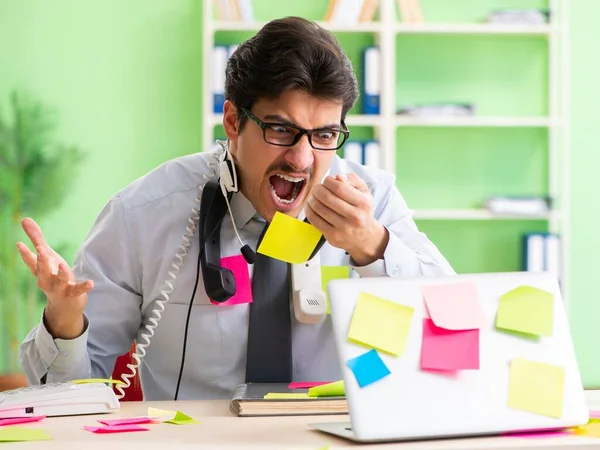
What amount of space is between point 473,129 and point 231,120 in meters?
2.61

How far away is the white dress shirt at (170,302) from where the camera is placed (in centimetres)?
194

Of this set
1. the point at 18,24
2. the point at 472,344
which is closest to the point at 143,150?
the point at 18,24

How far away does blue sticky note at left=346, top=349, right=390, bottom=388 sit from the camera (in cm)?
116

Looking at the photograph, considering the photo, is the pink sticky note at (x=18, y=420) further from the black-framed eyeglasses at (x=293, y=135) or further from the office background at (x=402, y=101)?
the office background at (x=402, y=101)

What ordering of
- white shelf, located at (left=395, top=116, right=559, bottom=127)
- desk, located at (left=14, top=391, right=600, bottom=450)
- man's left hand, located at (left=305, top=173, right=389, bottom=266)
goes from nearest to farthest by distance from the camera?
desk, located at (left=14, top=391, right=600, bottom=450) → man's left hand, located at (left=305, top=173, right=389, bottom=266) → white shelf, located at (left=395, top=116, right=559, bottom=127)

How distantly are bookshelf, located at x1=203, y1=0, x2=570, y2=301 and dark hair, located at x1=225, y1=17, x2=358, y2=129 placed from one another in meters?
2.36

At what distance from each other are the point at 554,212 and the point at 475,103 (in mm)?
672

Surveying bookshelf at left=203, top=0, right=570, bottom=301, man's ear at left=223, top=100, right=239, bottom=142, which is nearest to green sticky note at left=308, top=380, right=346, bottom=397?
man's ear at left=223, top=100, right=239, bottom=142

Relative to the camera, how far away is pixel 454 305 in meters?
1.24

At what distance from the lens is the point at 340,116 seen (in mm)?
1885

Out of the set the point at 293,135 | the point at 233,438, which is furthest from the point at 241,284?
the point at 233,438

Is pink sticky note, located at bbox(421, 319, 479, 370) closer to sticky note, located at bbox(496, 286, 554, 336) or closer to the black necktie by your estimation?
sticky note, located at bbox(496, 286, 554, 336)

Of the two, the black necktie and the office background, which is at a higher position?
the office background

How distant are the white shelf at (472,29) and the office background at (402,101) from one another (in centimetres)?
20
